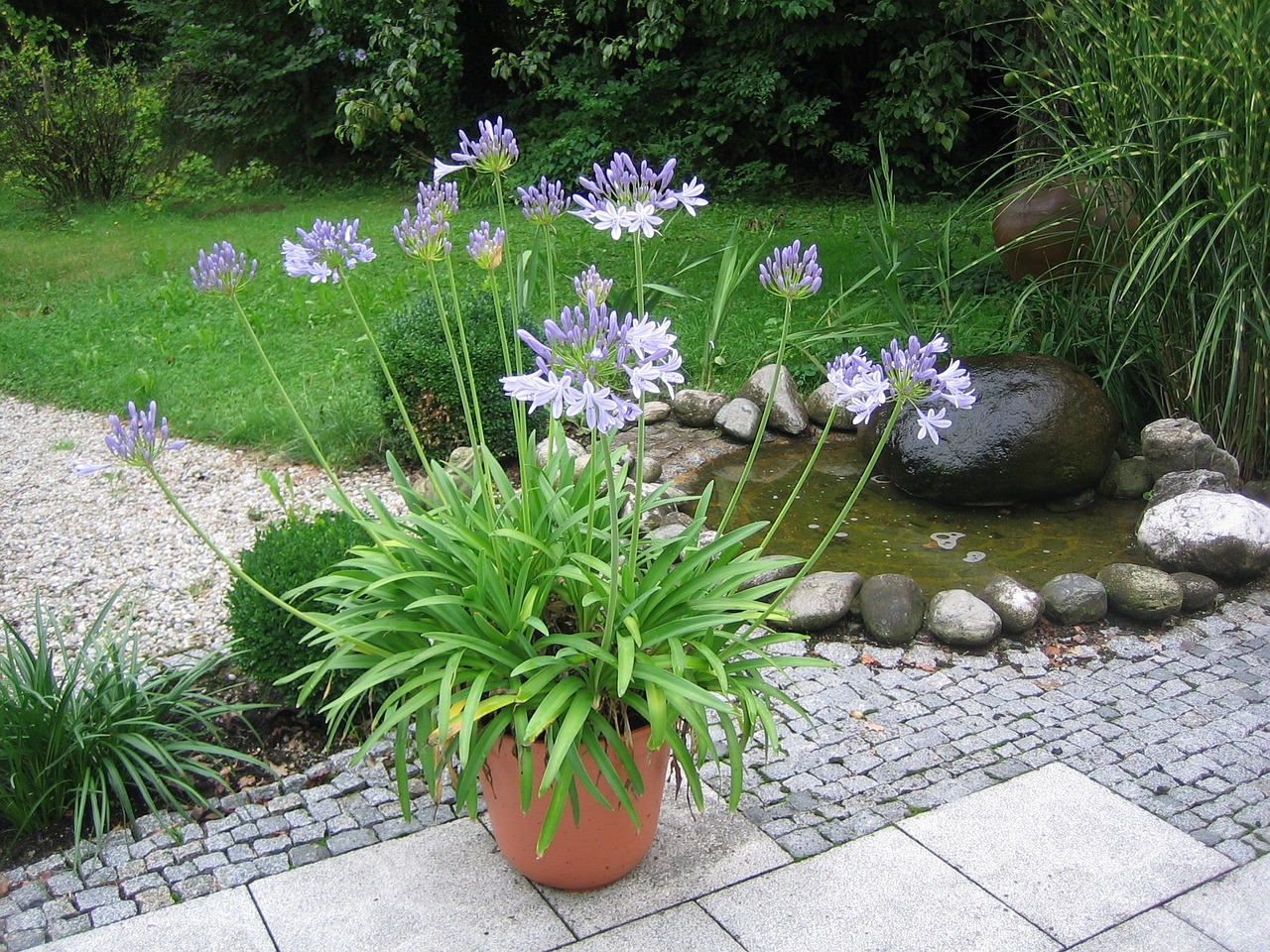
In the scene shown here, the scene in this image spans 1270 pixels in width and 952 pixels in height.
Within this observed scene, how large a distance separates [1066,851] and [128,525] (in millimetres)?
3992

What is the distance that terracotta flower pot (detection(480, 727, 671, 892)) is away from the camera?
2551 mm

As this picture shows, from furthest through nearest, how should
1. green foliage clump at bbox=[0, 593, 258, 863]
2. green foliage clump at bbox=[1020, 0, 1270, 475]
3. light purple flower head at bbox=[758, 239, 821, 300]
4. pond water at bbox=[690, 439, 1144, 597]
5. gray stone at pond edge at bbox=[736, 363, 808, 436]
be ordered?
gray stone at pond edge at bbox=[736, 363, 808, 436] → pond water at bbox=[690, 439, 1144, 597] → green foliage clump at bbox=[1020, 0, 1270, 475] → green foliage clump at bbox=[0, 593, 258, 863] → light purple flower head at bbox=[758, 239, 821, 300]

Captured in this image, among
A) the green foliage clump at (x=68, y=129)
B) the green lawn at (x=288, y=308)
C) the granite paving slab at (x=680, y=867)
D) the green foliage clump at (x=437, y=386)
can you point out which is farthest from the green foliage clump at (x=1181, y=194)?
the green foliage clump at (x=68, y=129)

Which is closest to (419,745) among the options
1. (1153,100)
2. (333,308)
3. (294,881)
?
(294,881)

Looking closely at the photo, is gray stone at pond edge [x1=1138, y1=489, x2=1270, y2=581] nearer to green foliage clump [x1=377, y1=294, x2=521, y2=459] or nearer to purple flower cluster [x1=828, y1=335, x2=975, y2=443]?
purple flower cluster [x1=828, y1=335, x2=975, y2=443]

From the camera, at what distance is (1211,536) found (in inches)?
169

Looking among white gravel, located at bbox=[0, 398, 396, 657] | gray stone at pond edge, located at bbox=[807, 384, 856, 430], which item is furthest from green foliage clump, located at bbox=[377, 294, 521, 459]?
gray stone at pond edge, located at bbox=[807, 384, 856, 430]

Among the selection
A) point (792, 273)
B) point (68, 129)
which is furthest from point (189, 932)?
point (68, 129)

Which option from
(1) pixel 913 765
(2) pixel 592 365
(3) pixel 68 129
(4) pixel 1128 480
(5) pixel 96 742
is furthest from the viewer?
(3) pixel 68 129

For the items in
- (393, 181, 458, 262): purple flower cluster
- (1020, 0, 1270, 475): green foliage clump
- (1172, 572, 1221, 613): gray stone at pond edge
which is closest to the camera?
(393, 181, 458, 262): purple flower cluster

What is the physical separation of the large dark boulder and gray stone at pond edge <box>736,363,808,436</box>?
0.87 meters

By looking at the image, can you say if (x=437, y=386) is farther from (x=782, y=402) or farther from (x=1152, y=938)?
(x=1152, y=938)

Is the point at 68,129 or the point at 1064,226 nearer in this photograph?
the point at 1064,226

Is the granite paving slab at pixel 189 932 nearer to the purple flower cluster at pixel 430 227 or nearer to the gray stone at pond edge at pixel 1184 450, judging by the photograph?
the purple flower cluster at pixel 430 227
